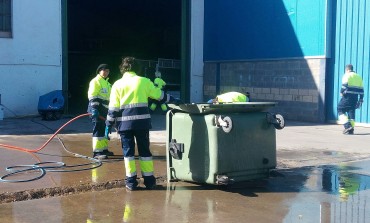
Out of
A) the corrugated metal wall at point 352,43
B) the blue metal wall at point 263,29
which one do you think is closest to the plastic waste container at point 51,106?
the blue metal wall at point 263,29

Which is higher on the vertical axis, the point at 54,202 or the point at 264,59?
the point at 264,59

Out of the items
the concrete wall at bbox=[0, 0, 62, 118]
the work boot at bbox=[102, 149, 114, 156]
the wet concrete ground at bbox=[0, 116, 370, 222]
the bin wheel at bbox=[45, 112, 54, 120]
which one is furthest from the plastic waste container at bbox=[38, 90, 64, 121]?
the work boot at bbox=[102, 149, 114, 156]

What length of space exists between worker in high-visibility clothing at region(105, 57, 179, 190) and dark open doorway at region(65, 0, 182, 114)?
1772cm

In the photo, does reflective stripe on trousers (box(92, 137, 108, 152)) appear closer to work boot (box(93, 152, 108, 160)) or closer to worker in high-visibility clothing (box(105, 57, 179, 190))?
work boot (box(93, 152, 108, 160))

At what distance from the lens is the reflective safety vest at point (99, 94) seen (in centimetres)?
886

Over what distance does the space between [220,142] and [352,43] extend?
1011 centimetres

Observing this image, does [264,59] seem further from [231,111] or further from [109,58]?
[109,58]

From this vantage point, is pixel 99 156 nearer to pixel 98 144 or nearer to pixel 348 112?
pixel 98 144

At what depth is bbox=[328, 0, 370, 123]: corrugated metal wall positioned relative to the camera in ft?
48.8

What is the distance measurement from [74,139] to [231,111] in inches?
223

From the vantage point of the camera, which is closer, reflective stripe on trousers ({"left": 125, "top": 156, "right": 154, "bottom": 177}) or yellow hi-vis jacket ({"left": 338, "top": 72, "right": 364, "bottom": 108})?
reflective stripe on trousers ({"left": 125, "top": 156, "right": 154, "bottom": 177})

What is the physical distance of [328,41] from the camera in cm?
1573

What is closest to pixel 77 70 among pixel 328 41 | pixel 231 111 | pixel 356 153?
pixel 328 41

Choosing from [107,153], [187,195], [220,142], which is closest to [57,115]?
[107,153]
